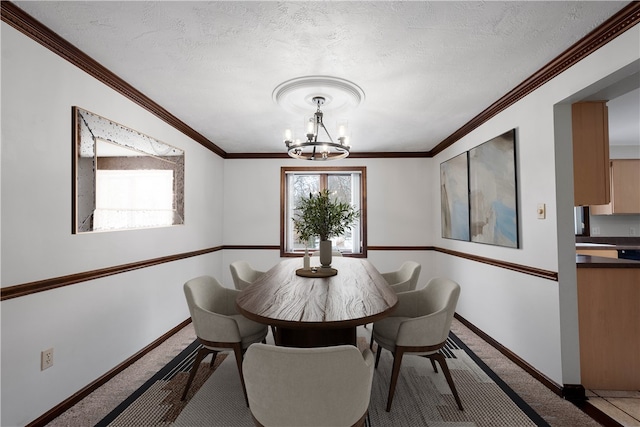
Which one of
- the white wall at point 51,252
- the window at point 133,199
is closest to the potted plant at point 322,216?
the window at point 133,199

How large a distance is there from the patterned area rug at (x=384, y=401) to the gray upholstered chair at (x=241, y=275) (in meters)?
0.71

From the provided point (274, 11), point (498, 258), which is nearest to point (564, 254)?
point (498, 258)

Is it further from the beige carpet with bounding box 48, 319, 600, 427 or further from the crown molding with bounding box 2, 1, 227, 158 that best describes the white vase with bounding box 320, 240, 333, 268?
the crown molding with bounding box 2, 1, 227, 158

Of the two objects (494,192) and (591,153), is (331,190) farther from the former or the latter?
(591,153)

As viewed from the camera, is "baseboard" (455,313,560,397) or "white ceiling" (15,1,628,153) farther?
"baseboard" (455,313,560,397)

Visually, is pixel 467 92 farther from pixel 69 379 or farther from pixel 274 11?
pixel 69 379

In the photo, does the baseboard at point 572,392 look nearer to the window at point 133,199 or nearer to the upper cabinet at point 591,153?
the upper cabinet at point 591,153

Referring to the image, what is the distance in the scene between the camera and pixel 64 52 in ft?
6.55

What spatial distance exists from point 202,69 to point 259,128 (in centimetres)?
147

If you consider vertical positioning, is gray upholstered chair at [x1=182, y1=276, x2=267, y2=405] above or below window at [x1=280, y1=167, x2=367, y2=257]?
below

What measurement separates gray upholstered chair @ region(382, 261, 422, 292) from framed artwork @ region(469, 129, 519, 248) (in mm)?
839

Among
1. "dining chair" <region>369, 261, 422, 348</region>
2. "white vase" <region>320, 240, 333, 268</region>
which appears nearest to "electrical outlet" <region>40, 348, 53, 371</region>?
"white vase" <region>320, 240, 333, 268</region>

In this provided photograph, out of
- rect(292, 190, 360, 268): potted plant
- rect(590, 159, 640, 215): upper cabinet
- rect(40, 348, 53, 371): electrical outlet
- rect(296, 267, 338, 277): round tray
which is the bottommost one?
rect(40, 348, 53, 371): electrical outlet

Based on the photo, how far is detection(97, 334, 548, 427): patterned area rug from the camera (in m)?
1.91
